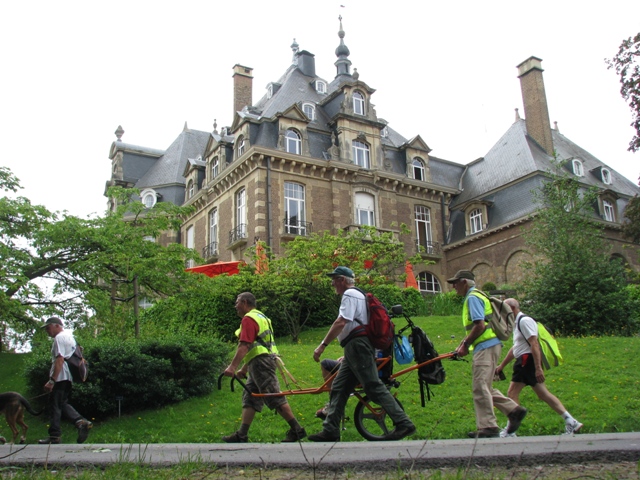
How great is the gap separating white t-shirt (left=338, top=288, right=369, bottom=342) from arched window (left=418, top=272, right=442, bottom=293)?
86.9 feet

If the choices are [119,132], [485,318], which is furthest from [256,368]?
[119,132]

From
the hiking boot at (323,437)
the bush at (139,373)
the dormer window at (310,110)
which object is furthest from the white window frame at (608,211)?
the hiking boot at (323,437)

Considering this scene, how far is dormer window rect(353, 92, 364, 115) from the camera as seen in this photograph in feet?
107

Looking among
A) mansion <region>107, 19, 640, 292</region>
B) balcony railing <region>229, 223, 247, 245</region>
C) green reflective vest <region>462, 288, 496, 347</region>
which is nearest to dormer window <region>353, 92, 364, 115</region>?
mansion <region>107, 19, 640, 292</region>

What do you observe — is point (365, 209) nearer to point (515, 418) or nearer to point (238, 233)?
point (238, 233)

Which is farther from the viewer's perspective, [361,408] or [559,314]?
[559,314]

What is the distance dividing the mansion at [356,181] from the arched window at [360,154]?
54 mm

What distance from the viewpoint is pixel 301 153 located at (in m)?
30.1

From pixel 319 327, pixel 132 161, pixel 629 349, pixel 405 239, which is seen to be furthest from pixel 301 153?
pixel 629 349

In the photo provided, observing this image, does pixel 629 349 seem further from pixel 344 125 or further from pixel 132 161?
pixel 132 161

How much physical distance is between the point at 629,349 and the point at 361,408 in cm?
864

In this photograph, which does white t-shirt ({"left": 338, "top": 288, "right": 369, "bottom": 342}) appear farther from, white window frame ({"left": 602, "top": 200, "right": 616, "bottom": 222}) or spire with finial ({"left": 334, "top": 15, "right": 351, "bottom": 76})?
spire with finial ({"left": 334, "top": 15, "right": 351, "bottom": 76})

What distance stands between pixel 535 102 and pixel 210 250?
19.5 m

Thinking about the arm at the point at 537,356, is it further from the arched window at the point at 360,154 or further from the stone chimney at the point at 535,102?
the stone chimney at the point at 535,102
